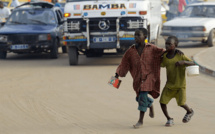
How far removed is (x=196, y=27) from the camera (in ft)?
64.3

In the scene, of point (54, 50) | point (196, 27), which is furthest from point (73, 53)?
point (196, 27)

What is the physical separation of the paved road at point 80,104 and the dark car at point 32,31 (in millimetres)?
2446

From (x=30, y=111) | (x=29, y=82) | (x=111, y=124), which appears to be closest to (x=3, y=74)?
(x=29, y=82)

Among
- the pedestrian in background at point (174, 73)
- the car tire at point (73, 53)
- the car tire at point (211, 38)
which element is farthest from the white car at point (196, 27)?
the pedestrian in background at point (174, 73)

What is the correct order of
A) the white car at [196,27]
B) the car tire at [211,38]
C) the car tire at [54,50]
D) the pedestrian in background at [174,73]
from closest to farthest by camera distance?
the pedestrian in background at [174,73], the car tire at [54,50], the white car at [196,27], the car tire at [211,38]

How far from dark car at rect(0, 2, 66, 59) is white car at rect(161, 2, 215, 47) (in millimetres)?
4418

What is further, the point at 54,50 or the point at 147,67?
the point at 54,50

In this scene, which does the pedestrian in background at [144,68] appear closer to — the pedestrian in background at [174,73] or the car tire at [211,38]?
the pedestrian in background at [174,73]

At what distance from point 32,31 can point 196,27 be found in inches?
246

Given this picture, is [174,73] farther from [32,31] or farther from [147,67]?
[32,31]

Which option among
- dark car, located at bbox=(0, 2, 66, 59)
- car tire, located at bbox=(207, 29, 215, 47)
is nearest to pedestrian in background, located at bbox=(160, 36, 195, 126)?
dark car, located at bbox=(0, 2, 66, 59)

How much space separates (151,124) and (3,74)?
274 inches

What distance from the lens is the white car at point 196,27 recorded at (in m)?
19.6

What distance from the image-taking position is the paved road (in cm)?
694
